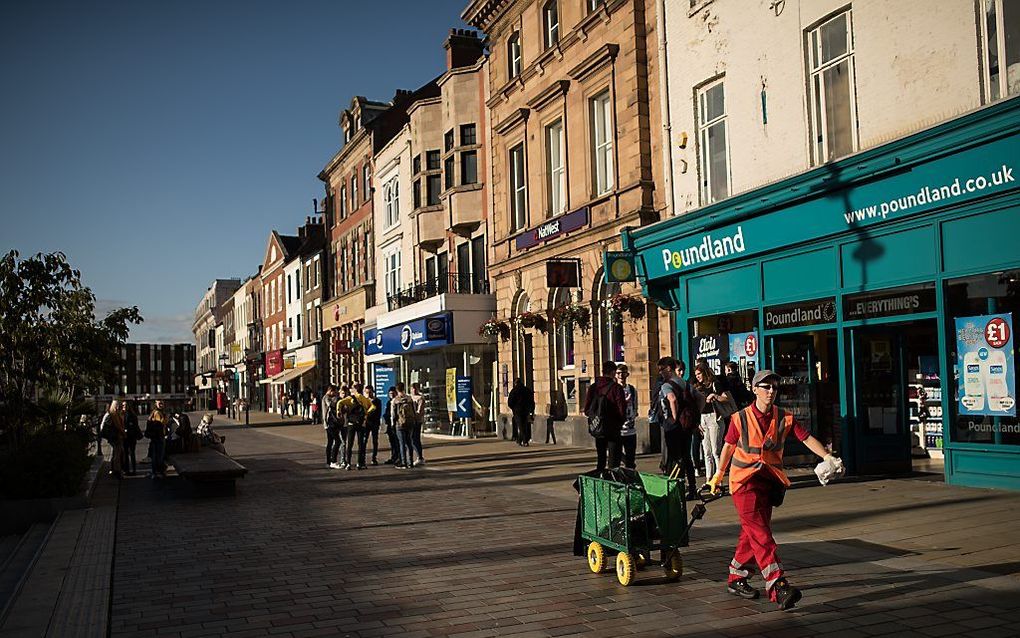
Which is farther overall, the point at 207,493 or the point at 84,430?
the point at 84,430

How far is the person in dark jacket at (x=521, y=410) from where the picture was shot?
23.9m

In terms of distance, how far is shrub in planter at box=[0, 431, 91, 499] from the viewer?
12.9 meters

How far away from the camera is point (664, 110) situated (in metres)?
19.4

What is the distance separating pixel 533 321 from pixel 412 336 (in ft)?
24.5

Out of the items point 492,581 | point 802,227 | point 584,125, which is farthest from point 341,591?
point 584,125

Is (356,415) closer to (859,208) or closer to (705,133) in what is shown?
(705,133)

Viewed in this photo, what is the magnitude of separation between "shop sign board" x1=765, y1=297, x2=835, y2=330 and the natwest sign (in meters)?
7.38

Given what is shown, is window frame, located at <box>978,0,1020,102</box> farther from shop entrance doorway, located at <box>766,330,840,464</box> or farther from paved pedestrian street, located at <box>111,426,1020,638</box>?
paved pedestrian street, located at <box>111,426,1020,638</box>

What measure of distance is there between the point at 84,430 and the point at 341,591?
13.0 metres

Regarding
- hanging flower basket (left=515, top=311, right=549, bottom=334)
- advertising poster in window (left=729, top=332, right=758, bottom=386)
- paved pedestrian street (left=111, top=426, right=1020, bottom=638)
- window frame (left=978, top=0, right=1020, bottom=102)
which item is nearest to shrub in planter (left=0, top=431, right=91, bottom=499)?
paved pedestrian street (left=111, top=426, right=1020, bottom=638)

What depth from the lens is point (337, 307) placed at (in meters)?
48.4

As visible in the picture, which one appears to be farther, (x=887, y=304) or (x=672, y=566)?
(x=887, y=304)

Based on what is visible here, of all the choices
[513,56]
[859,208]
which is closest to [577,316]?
[513,56]

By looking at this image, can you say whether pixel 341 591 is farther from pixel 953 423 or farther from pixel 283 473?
pixel 283 473
